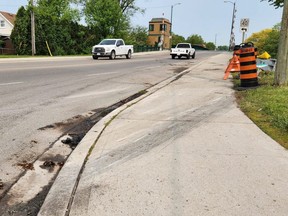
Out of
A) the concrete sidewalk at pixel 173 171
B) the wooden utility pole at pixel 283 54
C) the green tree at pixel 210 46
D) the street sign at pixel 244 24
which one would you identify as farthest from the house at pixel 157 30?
the concrete sidewalk at pixel 173 171

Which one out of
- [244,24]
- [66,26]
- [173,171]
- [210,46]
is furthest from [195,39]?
[173,171]

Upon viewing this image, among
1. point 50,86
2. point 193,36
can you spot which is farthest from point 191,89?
point 193,36

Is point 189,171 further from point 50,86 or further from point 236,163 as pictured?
point 50,86

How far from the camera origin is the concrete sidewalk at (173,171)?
295 cm

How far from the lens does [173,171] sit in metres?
3.70

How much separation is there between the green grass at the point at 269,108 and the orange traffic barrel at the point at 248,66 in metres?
0.66

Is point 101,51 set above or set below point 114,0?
below

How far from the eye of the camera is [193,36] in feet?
479

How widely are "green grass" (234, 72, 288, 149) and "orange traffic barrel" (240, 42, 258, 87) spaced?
66 centimetres

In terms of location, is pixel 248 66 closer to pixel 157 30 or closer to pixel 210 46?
pixel 157 30

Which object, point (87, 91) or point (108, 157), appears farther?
point (87, 91)

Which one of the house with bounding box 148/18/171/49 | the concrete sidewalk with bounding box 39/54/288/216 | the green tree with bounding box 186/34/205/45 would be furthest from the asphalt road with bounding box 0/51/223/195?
the green tree with bounding box 186/34/205/45

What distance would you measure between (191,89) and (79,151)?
623 centimetres

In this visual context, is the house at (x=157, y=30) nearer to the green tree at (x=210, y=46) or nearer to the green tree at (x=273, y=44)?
the green tree at (x=210, y=46)
